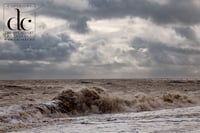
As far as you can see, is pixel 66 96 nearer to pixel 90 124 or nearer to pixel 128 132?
pixel 90 124

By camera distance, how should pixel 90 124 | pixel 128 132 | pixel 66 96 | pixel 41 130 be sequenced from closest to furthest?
pixel 128 132
pixel 41 130
pixel 90 124
pixel 66 96

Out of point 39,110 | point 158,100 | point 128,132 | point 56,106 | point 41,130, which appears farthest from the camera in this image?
point 158,100

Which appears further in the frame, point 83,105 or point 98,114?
point 83,105

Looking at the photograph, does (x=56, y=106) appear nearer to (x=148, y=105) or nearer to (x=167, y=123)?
(x=148, y=105)

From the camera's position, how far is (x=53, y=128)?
341 inches

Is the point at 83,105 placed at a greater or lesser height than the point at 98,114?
greater

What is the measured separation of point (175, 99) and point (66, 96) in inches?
214

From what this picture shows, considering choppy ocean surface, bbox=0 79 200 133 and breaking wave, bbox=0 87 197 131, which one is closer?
choppy ocean surface, bbox=0 79 200 133

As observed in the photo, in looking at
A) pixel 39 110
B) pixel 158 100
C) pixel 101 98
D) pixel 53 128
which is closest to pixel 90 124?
pixel 53 128

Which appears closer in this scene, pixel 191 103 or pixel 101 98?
pixel 101 98

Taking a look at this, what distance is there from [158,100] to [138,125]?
26.1 feet

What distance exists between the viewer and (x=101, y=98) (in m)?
14.9

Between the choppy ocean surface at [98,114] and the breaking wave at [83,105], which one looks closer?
the choppy ocean surface at [98,114]

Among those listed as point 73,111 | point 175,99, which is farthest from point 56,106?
point 175,99
